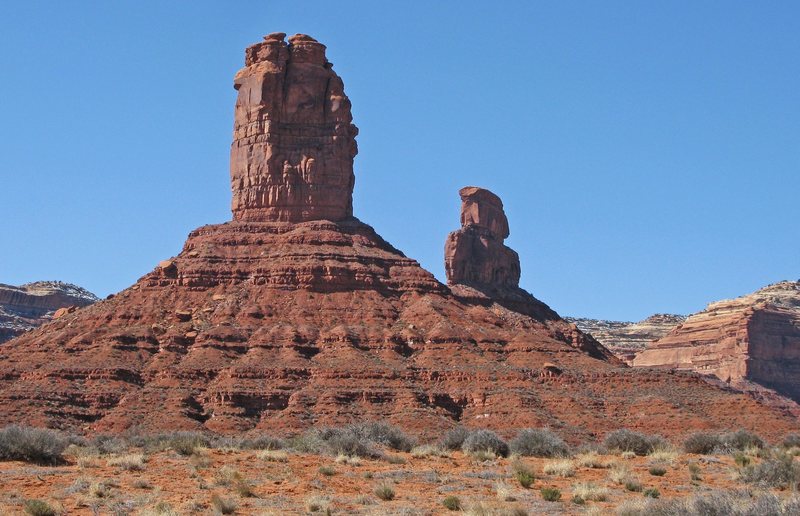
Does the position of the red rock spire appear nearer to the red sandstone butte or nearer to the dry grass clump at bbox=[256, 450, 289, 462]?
the red sandstone butte

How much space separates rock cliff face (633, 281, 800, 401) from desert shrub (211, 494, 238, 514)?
465 ft

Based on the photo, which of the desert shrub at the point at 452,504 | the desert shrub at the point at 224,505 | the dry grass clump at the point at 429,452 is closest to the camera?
the desert shrub at the point at 224,505

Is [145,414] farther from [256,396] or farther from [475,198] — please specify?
[475,198]

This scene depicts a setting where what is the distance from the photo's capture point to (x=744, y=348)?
572 ft

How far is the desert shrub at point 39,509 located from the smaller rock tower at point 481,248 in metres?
108

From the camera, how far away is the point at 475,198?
15538 cm

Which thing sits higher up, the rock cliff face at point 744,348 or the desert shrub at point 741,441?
the rock cliff face at point 744,348

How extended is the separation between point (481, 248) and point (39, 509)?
380 ft

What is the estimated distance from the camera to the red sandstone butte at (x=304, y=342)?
296 ft

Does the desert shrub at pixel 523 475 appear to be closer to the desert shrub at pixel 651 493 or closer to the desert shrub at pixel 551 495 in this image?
the desert shrub at pixel 551 495

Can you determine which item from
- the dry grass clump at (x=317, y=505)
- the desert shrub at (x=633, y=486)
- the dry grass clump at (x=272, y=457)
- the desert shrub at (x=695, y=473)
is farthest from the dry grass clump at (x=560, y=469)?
the dry grass clump at (x=317, y=505)

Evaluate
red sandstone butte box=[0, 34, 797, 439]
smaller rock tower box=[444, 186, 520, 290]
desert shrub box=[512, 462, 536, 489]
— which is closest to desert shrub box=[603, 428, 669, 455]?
desert shrub box=[512, 462, 536, 489]

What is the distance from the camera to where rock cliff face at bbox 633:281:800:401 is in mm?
174500

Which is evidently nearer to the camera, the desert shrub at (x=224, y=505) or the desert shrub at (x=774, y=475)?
the desert shrub at (x=224, y=505)
